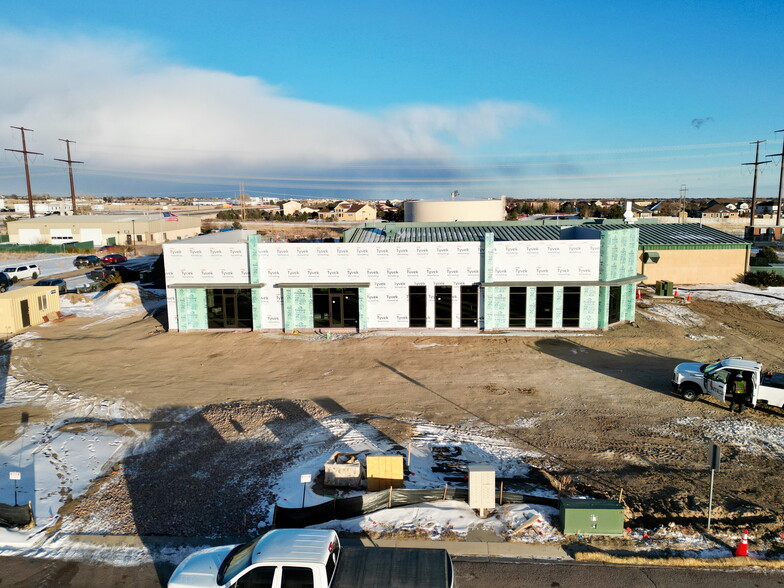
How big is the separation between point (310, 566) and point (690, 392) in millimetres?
15556

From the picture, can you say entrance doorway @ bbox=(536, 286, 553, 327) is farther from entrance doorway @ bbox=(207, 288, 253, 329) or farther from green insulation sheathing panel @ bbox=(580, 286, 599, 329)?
entrance doorway @ bbox=(207, 288, 253, 329)

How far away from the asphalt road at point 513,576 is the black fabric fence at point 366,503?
2004mm

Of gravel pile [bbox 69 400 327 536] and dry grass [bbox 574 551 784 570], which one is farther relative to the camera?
gravel pile [bbox 69 400 327 536]

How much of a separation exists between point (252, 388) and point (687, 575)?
594 inches

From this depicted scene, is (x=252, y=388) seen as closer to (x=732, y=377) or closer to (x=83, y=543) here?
(x=83, y=543)

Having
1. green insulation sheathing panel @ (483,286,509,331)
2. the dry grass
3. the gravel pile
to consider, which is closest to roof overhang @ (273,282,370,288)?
green insulation sheathing panel @ (483,286,509,331)

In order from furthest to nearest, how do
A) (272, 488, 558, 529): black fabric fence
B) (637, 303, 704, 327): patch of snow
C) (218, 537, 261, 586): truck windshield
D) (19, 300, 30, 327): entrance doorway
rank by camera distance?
(19, 300, 30, 327): entrance doorway < (637, 303, 704, 327): patch of snow < (272, 488, 558, 529): black fabric fence < (218, 537, 261, 586): truck windshield

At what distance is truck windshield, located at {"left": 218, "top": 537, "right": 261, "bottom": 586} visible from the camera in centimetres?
880

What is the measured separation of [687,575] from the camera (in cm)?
1041

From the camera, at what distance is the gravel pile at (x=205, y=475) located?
492 inches

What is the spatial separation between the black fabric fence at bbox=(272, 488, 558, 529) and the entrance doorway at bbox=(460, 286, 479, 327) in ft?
51.7

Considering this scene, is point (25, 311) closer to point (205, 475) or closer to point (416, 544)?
point (205, 475)

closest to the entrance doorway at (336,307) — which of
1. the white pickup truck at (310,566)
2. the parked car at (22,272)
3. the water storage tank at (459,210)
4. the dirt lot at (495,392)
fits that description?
the dirt lot at (495,392)

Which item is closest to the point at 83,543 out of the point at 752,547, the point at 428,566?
the point at 428,566
